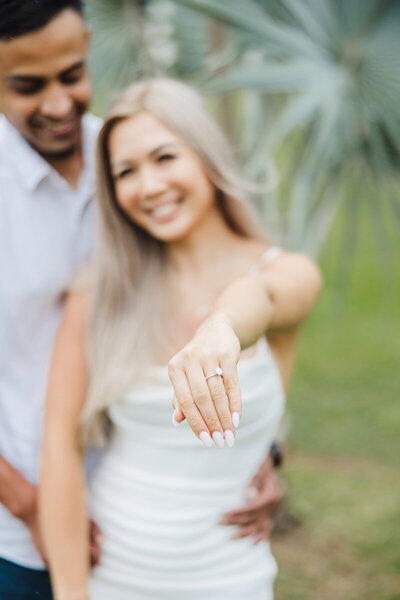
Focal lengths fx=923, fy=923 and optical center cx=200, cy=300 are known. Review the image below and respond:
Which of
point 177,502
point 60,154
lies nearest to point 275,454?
point 177,502

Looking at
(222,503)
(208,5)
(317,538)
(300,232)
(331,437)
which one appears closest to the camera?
(222,503)

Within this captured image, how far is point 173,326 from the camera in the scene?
2.11 metres

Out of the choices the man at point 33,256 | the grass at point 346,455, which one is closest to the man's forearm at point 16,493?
the man at point 33,256

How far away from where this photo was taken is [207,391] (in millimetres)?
1229

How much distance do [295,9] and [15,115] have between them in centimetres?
89

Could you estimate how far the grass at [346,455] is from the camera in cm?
391

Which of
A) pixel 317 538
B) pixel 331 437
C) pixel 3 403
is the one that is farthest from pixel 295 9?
pixel 331 437

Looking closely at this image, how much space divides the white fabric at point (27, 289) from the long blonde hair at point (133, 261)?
0.34 feet

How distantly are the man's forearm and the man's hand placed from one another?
0.44m

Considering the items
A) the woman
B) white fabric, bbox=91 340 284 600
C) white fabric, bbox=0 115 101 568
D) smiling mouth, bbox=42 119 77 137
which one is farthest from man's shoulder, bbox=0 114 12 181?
white fabric, bbox=91 340 284 600

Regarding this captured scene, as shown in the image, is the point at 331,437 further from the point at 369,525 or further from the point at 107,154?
the point at 107,154

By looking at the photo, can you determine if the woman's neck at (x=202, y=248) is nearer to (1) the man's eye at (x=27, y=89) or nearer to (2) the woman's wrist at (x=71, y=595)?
(1) the man's eye at (x=27, y=89)

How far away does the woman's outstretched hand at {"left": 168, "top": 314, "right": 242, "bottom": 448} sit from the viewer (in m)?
1.23

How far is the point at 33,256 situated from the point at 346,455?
3.64 metres
